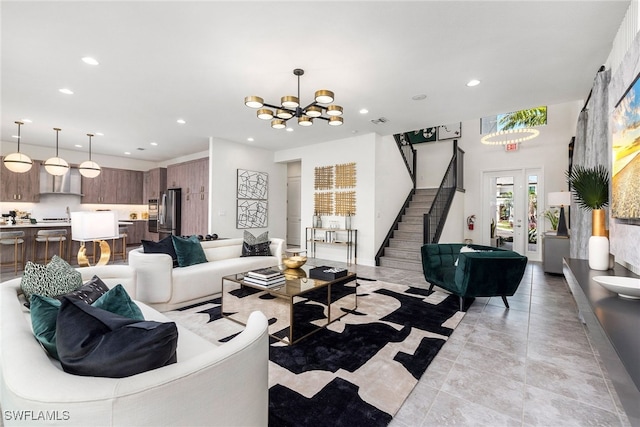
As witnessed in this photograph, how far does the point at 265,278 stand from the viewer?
2.86 m

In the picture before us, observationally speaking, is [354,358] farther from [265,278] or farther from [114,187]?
[114,187]

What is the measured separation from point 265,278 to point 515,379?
2.19m

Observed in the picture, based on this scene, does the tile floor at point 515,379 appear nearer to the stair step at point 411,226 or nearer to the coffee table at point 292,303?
the coffee table at point 292,303

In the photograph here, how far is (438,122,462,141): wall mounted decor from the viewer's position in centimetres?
797

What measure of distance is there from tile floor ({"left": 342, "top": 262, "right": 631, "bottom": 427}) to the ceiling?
285cm

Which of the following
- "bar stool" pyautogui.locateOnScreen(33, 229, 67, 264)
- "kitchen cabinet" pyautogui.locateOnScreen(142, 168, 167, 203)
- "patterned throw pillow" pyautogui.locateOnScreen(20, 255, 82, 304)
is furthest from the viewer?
"kitchen cabinet" pyautogui.locateOnScreen(142, 168, 167, 203)

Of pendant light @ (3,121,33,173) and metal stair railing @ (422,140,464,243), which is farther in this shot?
metal stair railing @ (422,140,464,243)

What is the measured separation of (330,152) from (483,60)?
13.4 ft

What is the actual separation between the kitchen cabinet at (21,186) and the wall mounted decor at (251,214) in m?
5.15

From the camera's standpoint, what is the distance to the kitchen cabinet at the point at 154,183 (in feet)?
28.5

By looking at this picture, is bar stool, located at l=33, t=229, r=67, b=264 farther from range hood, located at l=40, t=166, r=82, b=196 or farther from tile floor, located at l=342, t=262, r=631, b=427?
tile floor, located at l=342, t=262, r=631, b=427

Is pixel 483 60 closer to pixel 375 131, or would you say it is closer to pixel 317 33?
pixel 317 33

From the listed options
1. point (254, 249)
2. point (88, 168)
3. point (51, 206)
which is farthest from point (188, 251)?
point (51, 206)

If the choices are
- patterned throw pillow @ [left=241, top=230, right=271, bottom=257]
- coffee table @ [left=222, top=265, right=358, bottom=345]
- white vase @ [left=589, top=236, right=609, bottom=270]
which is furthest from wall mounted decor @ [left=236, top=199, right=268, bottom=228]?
white vase @ [left=589, top=236, right=609, bottom=270]
